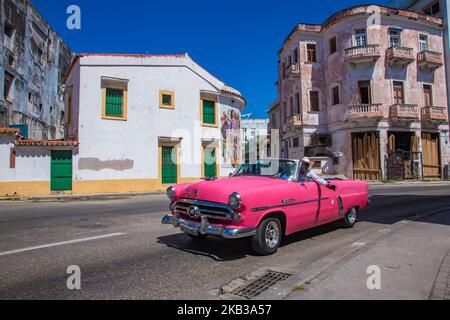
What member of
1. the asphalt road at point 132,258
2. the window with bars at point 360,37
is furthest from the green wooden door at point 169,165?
the window with bars at point 360,37

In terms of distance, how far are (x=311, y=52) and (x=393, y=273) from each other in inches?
1221

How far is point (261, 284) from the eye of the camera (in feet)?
12.6

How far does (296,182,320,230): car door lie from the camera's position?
5578 mm

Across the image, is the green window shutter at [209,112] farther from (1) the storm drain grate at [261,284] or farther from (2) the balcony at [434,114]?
(1) the storm drain grate at [261,284]

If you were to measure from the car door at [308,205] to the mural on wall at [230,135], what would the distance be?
60.0 feet

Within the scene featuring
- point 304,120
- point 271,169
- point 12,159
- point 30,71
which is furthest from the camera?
point 304,120

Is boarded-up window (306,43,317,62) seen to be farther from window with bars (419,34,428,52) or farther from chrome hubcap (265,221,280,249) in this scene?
chrome hubcap (265,221,280,249)

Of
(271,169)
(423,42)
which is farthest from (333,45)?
(271,169)

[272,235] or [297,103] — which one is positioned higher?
[297,103]

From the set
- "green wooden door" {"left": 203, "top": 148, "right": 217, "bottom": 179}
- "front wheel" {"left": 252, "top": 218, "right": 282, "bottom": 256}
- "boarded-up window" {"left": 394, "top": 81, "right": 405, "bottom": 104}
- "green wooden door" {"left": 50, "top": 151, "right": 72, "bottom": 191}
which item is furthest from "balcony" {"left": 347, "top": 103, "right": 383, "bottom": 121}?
"front wheel" {"left": 252, "top": 218, "right": 282, "bottom": 256}

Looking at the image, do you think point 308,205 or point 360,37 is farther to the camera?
point 360,37

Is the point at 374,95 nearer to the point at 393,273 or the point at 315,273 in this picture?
the point at 393,273

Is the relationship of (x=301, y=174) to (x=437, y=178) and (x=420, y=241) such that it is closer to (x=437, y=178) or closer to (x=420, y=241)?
(x=420, y=241)

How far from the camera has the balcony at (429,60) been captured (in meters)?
28.4
